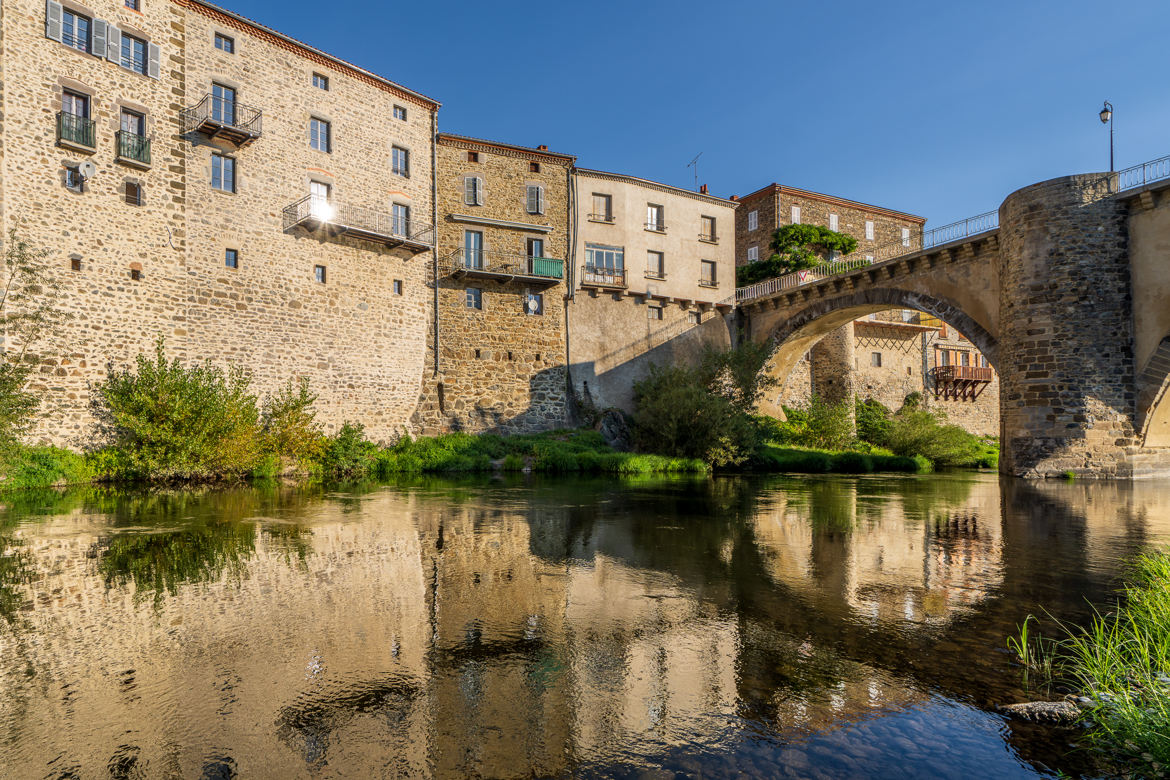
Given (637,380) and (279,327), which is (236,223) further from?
(637,380)

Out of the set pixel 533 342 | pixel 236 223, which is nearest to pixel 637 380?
pixel 533 342

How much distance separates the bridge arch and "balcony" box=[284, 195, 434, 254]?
19.1 m

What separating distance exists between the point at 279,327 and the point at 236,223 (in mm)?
4121

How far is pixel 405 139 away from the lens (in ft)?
100

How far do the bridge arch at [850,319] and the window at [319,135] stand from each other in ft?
78.4

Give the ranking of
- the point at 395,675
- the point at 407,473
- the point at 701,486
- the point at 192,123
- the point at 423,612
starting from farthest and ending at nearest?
the point at 407,473
the point at 192,123
the point at 701,486
the point at 423,612
the point at 395,675

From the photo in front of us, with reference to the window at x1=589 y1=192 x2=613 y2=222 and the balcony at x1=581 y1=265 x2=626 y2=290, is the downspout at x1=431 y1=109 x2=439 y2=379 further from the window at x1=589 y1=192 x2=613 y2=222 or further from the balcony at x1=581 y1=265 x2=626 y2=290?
the window at x1=589 y1=192 x2=613 y2=222

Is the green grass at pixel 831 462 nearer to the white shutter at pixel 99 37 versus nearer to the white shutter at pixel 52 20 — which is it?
the white shutter at pixel 99 37

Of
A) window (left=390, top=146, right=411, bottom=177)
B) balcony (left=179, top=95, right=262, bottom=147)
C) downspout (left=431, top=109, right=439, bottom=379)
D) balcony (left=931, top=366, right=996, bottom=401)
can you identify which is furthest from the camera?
balcony (left=931, top=366, right=996, bottom=401)

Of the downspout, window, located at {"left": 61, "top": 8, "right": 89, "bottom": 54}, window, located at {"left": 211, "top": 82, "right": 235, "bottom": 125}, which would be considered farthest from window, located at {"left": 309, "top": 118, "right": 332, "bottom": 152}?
window, located at {"left": 61, "top": 8, "right": 89, "bottom": 54}

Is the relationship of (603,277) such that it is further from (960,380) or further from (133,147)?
(960,380)

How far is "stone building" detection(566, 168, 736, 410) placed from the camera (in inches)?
1372

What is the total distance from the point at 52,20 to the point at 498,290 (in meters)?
18.3

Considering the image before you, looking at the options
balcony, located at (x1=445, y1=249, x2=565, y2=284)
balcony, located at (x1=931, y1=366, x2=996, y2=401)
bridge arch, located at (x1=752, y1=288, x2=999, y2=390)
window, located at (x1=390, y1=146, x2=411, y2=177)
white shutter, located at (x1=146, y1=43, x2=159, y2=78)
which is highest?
white shutter, located at (x1=146, y1=43, x2=159, y2=78)
